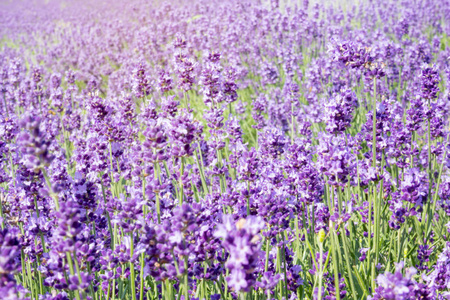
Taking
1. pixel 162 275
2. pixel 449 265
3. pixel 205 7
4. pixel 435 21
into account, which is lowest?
pixel 449 265

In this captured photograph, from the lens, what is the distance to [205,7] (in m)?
10.9

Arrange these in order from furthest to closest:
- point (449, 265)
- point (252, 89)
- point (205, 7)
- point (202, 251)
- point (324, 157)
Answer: point (205, 7)
point (252, 89)
point (324, 157)
point (449, 265)
point (202, 251)

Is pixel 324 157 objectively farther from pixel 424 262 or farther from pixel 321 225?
pixel 424 262

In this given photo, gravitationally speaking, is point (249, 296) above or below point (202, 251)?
below

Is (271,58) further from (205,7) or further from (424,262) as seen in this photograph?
(424,262)

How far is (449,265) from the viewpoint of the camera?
1.99 m

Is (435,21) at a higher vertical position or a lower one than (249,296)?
higher

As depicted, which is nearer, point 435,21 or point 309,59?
point 309,59

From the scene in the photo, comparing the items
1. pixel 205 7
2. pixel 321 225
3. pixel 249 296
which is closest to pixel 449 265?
pixel 321 225

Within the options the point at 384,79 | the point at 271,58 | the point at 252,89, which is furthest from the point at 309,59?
the point at 384,79

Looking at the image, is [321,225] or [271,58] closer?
[321,225]

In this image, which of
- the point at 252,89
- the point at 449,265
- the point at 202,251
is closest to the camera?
the point at 202,251

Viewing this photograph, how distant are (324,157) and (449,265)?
83cm

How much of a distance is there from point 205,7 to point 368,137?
29.8ft
